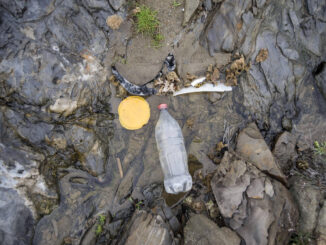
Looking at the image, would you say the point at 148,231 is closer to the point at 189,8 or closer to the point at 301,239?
the point at 301,239

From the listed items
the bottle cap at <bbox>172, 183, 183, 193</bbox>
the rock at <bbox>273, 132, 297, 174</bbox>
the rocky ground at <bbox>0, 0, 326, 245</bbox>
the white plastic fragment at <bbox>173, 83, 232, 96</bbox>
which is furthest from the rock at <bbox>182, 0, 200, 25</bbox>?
the bottle cap at <bbox>172, 183, 183, 193</bbox>

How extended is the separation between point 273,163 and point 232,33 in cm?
228

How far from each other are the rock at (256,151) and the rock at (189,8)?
215 cm

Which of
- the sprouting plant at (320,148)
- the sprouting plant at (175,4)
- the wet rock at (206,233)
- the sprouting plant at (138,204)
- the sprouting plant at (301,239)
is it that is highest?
the sprouting plant at (175,4)

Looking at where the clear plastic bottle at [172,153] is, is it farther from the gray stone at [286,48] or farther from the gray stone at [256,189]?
the gray stone at [286,48]

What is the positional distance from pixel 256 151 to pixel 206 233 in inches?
61.8

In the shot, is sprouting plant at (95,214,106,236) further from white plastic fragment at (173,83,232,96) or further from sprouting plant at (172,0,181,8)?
sprouting plant at (172,0,181,8)

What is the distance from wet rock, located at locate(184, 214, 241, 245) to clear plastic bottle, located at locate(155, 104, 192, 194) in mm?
552

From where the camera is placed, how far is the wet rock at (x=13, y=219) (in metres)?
3.28

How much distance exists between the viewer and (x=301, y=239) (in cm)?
353

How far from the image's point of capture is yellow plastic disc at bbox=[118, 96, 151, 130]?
3.90m

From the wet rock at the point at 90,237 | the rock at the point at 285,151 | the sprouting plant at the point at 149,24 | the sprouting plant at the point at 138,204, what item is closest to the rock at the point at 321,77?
the rock at the point at 285,151

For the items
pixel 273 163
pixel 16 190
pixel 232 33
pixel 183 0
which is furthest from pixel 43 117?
pixel 273 163

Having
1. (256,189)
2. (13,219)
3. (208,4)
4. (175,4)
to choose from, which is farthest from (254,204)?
(13,219)
